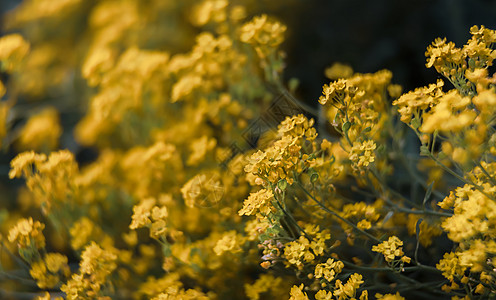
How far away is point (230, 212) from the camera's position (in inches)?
47.8

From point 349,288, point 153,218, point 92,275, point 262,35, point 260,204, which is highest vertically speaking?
point 262,35

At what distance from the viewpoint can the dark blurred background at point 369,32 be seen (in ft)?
6.11

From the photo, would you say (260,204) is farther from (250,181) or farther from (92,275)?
(92,275)

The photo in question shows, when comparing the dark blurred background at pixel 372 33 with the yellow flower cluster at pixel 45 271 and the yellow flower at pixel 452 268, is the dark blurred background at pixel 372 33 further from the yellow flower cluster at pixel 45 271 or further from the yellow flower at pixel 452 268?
the yellow flower cluster at pixel 45 271

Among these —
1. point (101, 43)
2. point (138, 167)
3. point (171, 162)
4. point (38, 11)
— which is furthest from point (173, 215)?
point (38, 11)

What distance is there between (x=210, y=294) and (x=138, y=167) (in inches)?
24.1

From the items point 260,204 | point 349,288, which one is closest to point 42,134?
point 260,204

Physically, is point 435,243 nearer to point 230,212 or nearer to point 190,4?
point 230,212

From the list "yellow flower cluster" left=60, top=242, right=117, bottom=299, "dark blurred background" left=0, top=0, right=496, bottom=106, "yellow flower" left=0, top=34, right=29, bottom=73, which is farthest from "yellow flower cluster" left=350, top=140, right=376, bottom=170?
"yellow flower" left=0, top=34, right=29, bottom=73

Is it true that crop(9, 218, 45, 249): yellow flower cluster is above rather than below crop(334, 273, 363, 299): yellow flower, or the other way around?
below

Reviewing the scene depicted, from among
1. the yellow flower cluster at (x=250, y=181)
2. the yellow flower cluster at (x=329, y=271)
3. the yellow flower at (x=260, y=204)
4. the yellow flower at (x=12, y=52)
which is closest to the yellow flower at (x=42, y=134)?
the yellow flower cluster at (x=250, y=181)

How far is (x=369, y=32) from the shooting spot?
2.15 m

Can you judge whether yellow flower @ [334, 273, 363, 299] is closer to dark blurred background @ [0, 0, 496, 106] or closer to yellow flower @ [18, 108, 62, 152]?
dark blurred background @ [0, 0, 496, 106]

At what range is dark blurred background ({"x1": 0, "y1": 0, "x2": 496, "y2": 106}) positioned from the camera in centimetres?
186
